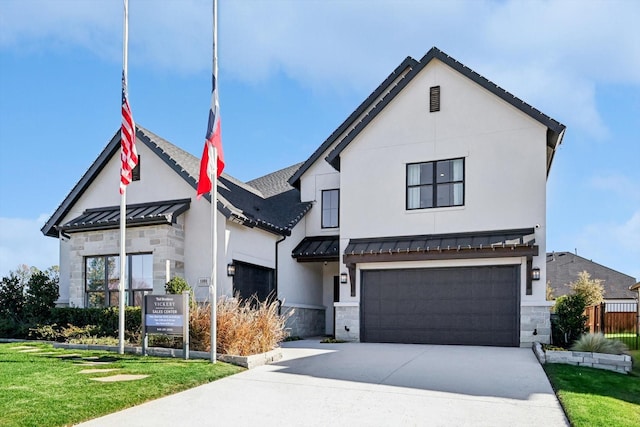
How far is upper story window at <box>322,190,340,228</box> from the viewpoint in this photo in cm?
2048

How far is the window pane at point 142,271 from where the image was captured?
16141 mm

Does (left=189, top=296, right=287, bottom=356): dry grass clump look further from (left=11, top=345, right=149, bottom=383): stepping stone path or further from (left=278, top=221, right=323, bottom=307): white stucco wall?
(left=278, top=221, right=323, bottom=307): white stucco wall

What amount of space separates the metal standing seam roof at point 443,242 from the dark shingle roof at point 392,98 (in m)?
2.98

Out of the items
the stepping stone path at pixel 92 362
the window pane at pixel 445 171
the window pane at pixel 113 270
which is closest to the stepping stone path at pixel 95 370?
the stepping stone path at pixel 92 362

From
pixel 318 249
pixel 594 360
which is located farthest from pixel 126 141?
pixel 594 360

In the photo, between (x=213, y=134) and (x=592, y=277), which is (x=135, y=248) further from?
(x=592, y=277)

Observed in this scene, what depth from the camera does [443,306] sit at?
16.2 meters

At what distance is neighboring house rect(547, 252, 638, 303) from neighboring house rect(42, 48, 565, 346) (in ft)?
69.6

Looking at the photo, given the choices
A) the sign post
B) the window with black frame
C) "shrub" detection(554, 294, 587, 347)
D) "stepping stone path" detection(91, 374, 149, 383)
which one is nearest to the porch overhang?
"shrub" detection(554, 294, 587, 347)

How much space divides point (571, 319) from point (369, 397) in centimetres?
881

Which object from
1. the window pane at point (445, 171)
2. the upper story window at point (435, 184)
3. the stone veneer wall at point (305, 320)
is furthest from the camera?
the stone veneer wall at point (305, 320)

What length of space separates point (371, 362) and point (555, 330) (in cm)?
652

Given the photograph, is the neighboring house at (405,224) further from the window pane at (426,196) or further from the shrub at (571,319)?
the shrub at (571,319)

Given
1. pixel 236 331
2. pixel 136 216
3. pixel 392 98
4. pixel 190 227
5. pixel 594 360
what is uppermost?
pixel 392 98
